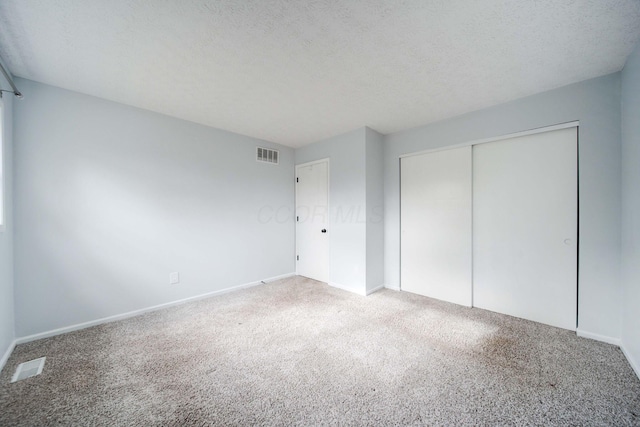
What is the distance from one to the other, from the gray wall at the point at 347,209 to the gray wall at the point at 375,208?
0.09 m

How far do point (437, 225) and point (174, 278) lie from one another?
3594mm

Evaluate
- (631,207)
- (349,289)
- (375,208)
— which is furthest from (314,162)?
(631,207)

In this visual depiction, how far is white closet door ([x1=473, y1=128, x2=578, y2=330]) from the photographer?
238 centimetres

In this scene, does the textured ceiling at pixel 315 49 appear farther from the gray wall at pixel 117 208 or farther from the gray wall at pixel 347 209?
the gray wall at pixel 347 209

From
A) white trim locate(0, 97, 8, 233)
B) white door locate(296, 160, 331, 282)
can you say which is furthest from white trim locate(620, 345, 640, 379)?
white trim locate(0, 97, 8, 233)

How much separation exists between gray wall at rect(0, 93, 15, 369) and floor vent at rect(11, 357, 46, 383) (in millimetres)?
214

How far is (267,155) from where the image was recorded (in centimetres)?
407

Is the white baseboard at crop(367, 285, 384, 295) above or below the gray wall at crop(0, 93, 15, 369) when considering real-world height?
below

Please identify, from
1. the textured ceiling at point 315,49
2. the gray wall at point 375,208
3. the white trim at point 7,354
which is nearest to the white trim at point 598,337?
the gray wall at point 375,208

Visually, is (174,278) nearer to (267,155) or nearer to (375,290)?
(267,155)

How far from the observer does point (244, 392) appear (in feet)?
5.23

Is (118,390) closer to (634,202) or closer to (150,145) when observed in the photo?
(150,145)

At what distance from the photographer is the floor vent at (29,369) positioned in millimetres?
1728

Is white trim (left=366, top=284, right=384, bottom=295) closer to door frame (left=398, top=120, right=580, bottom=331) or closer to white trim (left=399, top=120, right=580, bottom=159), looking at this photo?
door frame (left=398, top=120, right=580, bottom=331)
